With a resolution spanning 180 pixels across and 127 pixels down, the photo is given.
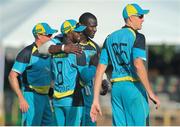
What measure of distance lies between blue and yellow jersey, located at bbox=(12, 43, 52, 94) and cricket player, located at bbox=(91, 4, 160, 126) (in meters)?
2.05

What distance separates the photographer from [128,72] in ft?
28.4

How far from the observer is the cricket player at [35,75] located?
10.6 m

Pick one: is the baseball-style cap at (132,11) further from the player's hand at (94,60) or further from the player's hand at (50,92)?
the player's hand at (50,92)

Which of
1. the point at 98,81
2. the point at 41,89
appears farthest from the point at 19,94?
the point at 98,81

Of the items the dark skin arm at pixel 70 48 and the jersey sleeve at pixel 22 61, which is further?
the jersey sleeve at pixel 22 61

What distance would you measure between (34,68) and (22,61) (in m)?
0.25

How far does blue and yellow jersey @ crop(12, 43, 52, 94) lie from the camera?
10.6 metres

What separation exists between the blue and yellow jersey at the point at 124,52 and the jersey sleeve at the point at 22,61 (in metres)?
2.04

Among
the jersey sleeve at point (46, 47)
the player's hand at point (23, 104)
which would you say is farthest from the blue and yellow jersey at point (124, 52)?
the player's hand at point (23, 104)

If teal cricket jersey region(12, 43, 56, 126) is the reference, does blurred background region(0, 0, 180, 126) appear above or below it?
above

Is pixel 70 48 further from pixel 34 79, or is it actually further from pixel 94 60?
pixel 34 79

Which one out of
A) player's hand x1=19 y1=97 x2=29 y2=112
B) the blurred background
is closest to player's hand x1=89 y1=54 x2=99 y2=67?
player's hand x1=19 y1=97 x2=29 y2=112

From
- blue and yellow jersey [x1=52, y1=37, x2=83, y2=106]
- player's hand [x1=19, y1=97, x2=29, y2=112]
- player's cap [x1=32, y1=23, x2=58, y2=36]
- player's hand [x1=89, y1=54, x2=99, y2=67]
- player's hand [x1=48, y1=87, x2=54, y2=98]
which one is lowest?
player's hand [x1=19, y1=97, x2=29, y2=112]

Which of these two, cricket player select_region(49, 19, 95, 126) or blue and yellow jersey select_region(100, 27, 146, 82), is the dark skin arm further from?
blue and yellow jersey select_region(100, 27, 146, 82)
